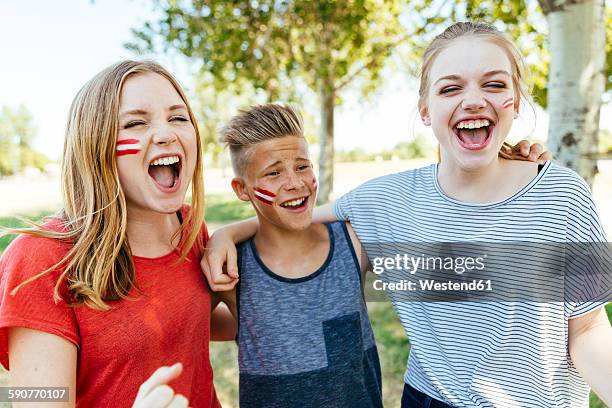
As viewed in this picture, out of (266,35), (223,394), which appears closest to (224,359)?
(223,394)

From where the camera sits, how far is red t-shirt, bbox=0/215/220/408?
147cm

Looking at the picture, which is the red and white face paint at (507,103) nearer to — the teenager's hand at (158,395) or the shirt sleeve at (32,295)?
the teenager's hand at (158,395)

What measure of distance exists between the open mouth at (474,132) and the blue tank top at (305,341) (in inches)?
26.9

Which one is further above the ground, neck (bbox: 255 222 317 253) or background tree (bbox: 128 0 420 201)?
background tree (bbox: 128 0 420 201)

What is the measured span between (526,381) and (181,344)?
117 cm

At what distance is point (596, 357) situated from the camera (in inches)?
65.1

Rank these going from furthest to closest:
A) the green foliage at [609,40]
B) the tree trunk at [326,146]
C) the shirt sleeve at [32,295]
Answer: the tree trunk at [326,146] → the green foliage at [609,40] → the shirt sleeve at [32,295]

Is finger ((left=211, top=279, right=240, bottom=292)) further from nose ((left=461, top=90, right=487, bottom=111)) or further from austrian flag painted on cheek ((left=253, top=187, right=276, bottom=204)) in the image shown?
nose ((left=461, top=90, right=487, bottom=111))

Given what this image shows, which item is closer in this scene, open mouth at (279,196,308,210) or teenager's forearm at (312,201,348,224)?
open mouth at (279,196,308,210)

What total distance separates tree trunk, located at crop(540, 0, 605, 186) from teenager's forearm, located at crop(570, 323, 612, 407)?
206cm

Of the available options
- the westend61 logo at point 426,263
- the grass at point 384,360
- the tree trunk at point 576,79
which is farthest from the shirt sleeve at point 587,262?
the grass at point 384,360

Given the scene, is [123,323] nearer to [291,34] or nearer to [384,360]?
[384,360]

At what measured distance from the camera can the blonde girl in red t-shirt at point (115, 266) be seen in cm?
147

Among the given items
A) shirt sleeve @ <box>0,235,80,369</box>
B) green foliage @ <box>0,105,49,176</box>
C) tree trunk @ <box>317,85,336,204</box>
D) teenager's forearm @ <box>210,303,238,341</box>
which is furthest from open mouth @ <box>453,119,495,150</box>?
green foliage @ <box>0,105,49,176</box>
